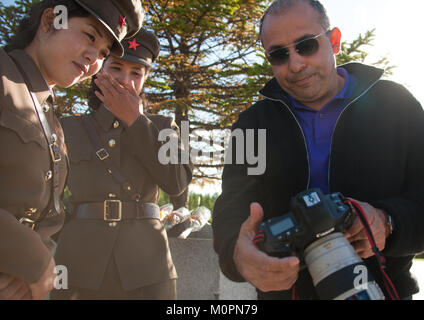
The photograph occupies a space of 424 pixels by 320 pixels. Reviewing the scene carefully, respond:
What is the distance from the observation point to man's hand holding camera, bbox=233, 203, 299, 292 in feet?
4.29

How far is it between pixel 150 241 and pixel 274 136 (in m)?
1.12

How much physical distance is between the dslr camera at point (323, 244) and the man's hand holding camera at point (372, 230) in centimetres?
3

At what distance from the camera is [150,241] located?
2.38 m

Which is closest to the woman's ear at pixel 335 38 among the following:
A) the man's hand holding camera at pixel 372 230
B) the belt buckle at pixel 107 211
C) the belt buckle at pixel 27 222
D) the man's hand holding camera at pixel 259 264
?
the man's hand holding camera at pixel 372 230

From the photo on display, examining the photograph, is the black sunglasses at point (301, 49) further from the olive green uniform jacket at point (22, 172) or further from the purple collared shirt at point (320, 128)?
the olive green uniform jacket at point (22, 172)

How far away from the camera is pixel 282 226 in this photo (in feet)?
4.50

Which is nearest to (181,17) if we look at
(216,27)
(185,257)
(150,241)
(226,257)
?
Answer: (216,27)

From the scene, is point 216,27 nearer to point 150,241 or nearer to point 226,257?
point 150,241

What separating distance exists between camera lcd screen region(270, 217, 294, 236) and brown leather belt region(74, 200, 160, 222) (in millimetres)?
1243

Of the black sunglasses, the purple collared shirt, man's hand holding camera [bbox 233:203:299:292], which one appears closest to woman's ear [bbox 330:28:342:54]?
the black sunglasses

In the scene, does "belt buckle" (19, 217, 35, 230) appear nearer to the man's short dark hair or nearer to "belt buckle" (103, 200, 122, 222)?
"belt buckle" (103, 200, 122, 222)

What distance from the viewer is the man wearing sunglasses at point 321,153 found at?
4.90ft

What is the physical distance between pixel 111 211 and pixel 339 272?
1.56 meters
